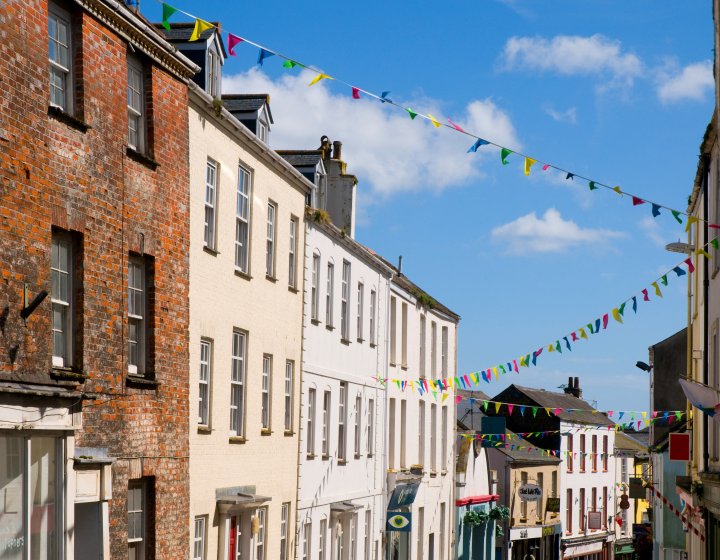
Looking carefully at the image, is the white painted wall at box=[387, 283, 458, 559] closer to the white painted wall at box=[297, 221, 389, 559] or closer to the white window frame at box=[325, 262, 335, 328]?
the white painted wall at box=[297, 221, 389, 559]

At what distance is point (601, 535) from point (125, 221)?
193 feet

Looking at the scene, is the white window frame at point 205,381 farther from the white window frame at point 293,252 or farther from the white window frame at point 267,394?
the white window frame at point 293,252

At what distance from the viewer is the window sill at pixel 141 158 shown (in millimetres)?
17453

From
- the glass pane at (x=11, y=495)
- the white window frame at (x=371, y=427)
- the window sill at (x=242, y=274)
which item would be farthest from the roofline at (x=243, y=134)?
the white window frame at (x=371, y=427)

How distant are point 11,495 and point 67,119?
4700mm

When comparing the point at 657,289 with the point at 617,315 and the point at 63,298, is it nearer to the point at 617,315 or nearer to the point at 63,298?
the point at 617,315

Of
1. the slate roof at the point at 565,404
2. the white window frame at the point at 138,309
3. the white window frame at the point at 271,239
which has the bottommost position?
the slate roof at the point at 565,404

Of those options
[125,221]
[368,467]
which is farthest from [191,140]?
[368,467]

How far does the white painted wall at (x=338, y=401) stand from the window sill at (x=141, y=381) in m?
9.23

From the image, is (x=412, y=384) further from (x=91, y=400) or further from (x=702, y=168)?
(x=91, y=400)

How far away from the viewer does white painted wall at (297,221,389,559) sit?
91.1ft

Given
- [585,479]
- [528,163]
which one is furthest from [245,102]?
[585,479]

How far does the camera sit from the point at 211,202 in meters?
21.4

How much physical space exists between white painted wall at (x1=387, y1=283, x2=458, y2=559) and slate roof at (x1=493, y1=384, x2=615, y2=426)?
18.7 meters
